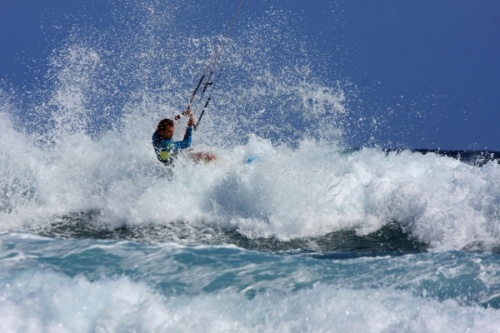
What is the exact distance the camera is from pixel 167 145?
9.58m

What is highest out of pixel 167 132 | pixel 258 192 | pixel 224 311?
pixel 167 132

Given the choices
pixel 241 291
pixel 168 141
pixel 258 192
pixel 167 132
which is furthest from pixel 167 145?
pixel 241 291

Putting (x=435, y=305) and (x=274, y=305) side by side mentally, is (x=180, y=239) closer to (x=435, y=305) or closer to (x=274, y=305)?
(x=274, y=305)

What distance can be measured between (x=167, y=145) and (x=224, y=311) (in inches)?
219

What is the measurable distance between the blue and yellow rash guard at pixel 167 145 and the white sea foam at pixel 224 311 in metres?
4.88

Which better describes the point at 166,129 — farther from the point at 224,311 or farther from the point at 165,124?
the point at 224,311

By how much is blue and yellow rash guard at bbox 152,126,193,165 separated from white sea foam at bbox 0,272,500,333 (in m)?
4.88

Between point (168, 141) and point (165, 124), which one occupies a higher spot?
point (165, 124)

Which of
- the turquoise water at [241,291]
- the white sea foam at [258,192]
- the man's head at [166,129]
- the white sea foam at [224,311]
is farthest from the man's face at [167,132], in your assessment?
the white sea foam at [224,311]

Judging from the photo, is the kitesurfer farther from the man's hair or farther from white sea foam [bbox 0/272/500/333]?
white sea foam [bbox 0/272/500/333]

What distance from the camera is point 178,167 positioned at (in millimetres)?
9930

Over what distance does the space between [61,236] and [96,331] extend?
359 centimetres

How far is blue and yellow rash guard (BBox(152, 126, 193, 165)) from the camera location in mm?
9531

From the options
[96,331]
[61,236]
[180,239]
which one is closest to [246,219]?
[180,239]
